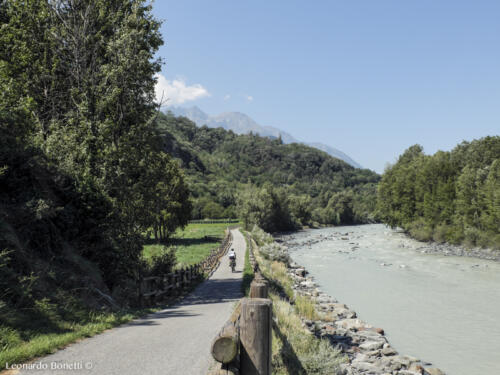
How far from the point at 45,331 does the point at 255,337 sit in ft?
20.6

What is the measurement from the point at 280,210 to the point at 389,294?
233ft

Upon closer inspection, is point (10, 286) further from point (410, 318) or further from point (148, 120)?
point (410, 318)

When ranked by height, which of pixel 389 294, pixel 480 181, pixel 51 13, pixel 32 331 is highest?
pixel 51 13

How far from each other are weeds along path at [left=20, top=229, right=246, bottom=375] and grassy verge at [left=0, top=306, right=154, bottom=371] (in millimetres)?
234

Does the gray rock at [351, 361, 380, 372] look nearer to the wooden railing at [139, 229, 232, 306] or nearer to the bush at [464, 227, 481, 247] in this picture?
the wooden railing at [139, 229, 232, 306]

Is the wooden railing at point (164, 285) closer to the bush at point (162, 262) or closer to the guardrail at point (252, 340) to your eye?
the bush at point (162, 262)

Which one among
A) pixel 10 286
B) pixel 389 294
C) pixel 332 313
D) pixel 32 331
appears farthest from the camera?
pixel 389 294

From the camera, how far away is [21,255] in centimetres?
946

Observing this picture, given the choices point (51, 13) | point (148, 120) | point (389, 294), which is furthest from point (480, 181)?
point (51, 13)

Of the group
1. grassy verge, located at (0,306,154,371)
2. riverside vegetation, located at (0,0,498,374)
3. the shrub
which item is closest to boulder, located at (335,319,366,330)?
riverside vegetation, located at (0,0,498,374)

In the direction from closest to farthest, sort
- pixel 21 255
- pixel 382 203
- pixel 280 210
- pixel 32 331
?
pixel 32 331
pixel 21 255
pixel 382 203
pixel 280 210

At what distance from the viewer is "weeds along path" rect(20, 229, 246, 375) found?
5887 millimetres

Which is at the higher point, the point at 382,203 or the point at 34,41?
the point at 34,41

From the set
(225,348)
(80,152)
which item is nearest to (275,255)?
(80,152)
